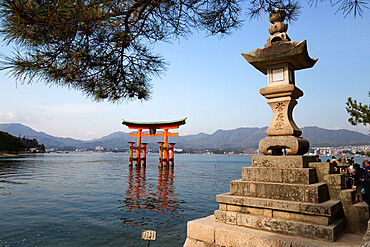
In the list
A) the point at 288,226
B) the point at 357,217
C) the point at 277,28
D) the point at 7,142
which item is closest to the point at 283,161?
the point at 288,226

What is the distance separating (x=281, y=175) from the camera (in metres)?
3.87

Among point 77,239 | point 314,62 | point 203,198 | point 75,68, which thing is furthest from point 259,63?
point 203,198

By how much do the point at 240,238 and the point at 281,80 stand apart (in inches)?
114

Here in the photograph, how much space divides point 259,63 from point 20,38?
12.7ft

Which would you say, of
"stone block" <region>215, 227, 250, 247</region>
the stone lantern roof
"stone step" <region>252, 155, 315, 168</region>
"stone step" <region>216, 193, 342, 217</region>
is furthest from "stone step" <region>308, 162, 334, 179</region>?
the stone lantern roof

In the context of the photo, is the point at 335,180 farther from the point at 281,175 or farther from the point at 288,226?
the point at 288,226

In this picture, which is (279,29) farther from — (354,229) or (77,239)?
(77,239)

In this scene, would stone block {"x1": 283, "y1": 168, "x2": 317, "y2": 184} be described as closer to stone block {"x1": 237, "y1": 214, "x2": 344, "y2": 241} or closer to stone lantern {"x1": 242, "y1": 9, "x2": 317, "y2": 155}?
stone lantern {"x1": 242, "y1": 9, "x2": 317, "y2": 155}

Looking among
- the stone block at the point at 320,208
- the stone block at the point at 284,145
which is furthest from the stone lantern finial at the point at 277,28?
the stone block at the point at 320,208

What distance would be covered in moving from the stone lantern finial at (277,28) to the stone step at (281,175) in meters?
2.39

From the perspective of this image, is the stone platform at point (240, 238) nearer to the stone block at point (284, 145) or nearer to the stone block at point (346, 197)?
the stone block at point (346, 197)

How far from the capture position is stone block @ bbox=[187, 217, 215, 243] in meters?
3.66

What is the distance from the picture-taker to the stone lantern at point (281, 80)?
421 centimetres

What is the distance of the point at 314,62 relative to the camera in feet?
15.1
